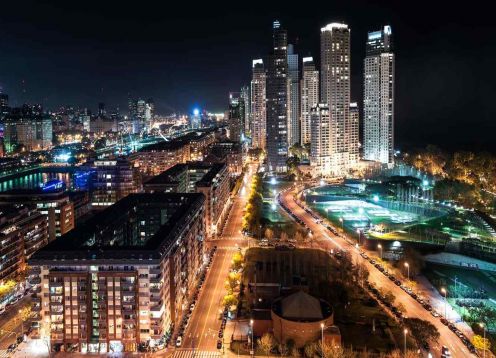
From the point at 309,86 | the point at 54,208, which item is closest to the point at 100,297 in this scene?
the point at 54,208

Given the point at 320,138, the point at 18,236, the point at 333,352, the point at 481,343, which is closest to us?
the point at 333,352

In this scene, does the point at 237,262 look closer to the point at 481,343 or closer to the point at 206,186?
the point at 206,186

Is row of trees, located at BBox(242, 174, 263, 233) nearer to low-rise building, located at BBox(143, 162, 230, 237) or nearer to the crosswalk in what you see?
low-rise building, located at BBox(143, 162, 230, 237)

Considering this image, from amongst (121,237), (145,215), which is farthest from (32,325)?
(145,215)

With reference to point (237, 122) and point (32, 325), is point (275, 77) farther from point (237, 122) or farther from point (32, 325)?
point (32, 325)

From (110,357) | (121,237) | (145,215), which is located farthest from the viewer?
(145,215)

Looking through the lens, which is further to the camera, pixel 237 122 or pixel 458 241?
pixel 237 122
